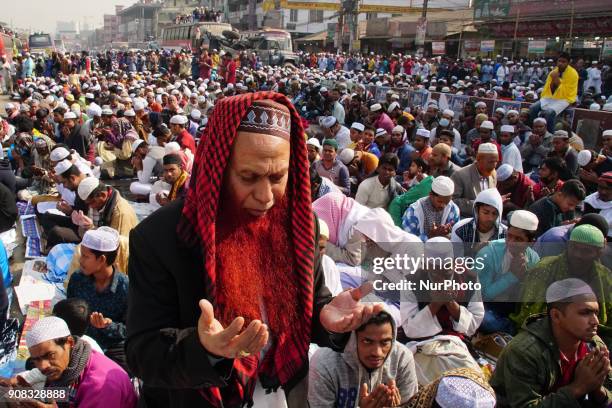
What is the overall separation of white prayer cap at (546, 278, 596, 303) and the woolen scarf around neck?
7.28 feet

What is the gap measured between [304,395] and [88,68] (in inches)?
1048

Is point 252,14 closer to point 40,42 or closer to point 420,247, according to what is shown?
point 40,42

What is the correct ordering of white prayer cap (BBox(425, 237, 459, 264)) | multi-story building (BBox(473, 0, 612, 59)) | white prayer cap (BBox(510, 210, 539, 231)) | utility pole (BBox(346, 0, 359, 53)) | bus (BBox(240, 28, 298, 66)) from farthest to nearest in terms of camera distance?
utility pole (BBox(346, 0, 359, 53)) < bus (BBox(240, 28, 298, 66)) < multi-story building (BBox(473, 0, 612, 59)) < white prayer cap (BBox(510, 210, 539, 231)) < white prayer cap (BBox(425, 237, 459, 264))

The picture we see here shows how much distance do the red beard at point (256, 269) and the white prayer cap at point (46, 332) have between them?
155 centimetres

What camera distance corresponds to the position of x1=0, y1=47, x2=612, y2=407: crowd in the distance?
2395mm

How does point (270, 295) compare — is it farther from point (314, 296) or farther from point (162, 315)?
point (162, 315)

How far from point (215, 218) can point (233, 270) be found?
0.13 m

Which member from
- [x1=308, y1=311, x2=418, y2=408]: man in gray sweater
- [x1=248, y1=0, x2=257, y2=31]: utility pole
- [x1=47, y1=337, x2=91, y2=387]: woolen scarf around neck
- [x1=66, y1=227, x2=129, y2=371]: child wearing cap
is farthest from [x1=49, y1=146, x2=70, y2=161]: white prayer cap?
[x1=248, y1=0, x2=257, y2=31]: utility pole

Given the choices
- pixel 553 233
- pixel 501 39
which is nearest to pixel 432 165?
A: pixel 553 233

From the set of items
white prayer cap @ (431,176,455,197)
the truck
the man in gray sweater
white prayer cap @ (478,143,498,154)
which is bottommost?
the man in gray sweater

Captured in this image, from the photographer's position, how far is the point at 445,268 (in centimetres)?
301

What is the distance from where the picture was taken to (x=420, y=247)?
3.82 m

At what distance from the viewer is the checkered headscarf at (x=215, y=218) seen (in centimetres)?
116

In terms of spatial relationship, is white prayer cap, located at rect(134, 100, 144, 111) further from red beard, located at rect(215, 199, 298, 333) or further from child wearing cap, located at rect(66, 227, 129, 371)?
red beard, located at rect(215, 199, 298, 333)
